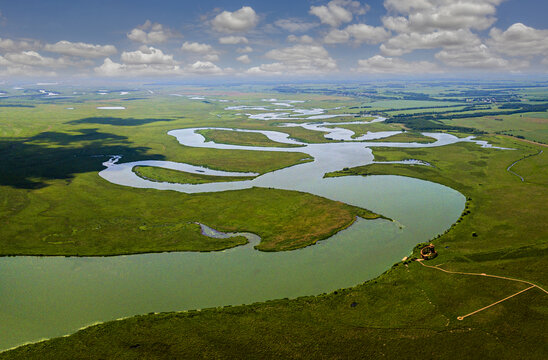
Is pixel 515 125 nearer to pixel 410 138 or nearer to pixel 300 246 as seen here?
pixel 410 138

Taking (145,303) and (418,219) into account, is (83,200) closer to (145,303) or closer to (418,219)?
(145,303)

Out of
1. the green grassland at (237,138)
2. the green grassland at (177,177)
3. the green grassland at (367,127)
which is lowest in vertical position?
the green grassland at (177,177)

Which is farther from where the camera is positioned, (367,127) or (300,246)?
(367,127)

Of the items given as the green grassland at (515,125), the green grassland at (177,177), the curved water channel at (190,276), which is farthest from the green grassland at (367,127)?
the curved water channel at (190,276)

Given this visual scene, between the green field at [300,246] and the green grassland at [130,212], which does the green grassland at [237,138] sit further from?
the green grassland at [130,212]

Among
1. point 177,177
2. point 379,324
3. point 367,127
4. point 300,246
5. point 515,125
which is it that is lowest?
point 379,324

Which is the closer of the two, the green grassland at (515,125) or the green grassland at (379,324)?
the green grassland at (379,324)

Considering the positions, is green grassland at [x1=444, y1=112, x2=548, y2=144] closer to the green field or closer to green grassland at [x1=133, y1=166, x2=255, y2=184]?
the green field

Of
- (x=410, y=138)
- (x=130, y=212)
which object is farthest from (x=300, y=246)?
(x=410, y=138)
